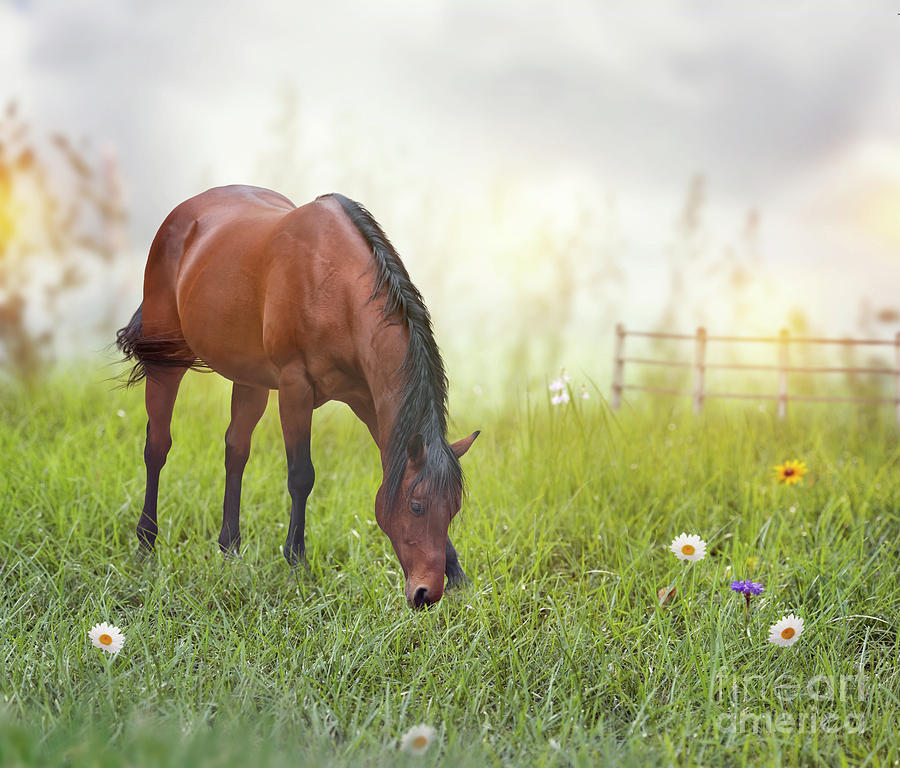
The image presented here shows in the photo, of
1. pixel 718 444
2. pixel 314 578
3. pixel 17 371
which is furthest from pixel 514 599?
pixel 17 371

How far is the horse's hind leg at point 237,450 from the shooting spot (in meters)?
3.67

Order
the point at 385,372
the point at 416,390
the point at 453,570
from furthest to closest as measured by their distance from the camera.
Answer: the point at 453,570 < the point at 385,372 < the point at 416,390

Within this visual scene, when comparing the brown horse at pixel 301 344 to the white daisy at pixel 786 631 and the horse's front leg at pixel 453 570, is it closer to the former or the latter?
the horse's front leg at pixel 453 570

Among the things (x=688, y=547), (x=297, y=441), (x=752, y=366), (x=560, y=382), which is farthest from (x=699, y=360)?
(x=297, y=441)

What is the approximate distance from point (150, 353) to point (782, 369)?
332 inches

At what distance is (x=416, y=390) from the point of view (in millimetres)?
2684

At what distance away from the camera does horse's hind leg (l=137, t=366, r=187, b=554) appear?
3732mm

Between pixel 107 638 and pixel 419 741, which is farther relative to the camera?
pixel 107 638

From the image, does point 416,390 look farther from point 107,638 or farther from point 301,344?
point 107,638

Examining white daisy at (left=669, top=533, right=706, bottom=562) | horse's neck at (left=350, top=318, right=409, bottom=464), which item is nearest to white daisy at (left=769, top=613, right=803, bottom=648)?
white daisy at (left=669, top=533, right=706, bottom=562)

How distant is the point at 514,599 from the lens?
10.8 feet

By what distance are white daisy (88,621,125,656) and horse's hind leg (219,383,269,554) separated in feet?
2.99

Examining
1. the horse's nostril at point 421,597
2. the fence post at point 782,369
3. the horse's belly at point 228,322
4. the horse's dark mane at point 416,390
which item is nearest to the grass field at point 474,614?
the horse's nostril at point 421,597

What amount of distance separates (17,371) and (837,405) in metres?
8.68
